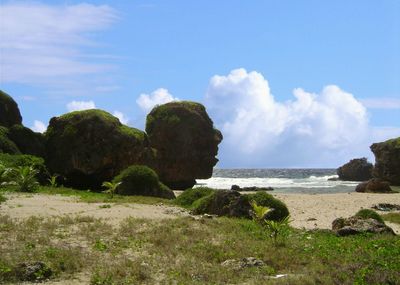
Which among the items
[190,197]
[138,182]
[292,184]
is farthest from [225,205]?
[292,184]

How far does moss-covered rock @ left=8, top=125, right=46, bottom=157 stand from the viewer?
42906 millimetres

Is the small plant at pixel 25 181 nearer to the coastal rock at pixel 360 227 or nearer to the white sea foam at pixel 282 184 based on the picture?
the coastal rock at pixel 360 227

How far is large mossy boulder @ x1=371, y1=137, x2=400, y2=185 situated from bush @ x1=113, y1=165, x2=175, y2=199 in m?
53.1

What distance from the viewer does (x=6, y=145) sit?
39.8 metres

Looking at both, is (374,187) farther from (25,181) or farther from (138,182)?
(25,181)

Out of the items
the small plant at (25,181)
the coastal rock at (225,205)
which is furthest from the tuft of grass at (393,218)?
the small plant at (25,181)

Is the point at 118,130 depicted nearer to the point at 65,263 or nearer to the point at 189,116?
the point at 189,116

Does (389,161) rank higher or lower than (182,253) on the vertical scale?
higher

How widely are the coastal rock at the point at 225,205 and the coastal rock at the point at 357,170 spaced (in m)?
86.1

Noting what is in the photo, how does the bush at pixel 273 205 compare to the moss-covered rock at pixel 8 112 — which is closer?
the bush at pixel 273 205

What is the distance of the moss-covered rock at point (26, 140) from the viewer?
4291 centimetres

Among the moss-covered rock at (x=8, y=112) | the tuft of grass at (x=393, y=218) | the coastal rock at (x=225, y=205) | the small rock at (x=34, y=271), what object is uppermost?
the moss-covered rock at (x=8, y=112)

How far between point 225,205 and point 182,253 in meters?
8.49

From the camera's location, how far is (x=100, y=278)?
9.94 m
